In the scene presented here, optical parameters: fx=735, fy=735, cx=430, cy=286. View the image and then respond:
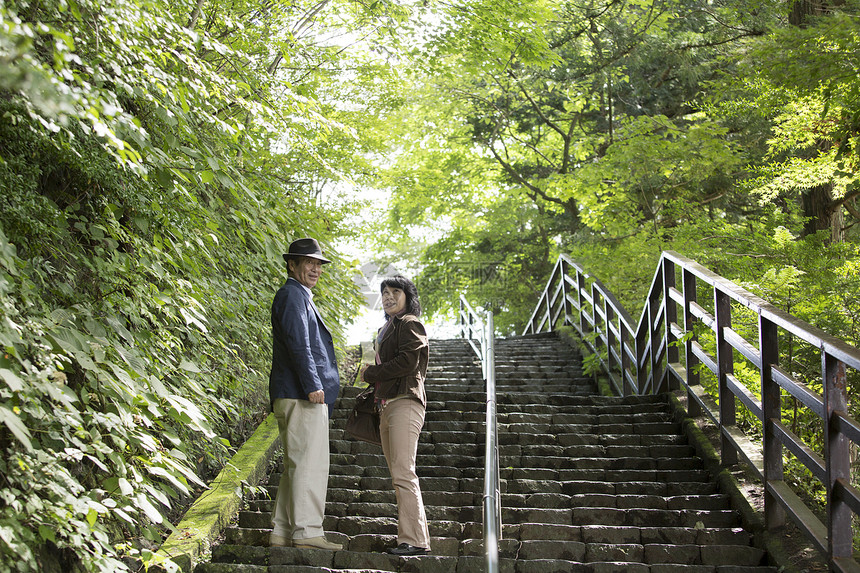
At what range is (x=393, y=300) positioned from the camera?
4.19 meters

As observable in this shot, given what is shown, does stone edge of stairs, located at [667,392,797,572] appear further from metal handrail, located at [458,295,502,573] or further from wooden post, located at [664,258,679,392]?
metal handrail, located at [458,295,502,573]

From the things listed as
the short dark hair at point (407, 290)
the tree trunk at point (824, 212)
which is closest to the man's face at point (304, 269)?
the short dark hair at point (407, 290)

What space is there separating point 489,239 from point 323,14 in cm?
1035

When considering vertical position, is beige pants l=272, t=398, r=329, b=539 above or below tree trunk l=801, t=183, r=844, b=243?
below

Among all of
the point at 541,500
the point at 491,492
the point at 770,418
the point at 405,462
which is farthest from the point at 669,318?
the point at 491,492

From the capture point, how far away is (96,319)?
3242 mm

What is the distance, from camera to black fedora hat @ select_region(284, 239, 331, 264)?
4.03m

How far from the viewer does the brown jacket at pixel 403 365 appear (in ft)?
13.0

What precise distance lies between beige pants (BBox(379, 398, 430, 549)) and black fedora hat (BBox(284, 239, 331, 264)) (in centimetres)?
92

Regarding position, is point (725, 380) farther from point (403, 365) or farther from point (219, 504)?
point (219, 504)

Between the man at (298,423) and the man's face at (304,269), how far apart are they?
13 centimetres

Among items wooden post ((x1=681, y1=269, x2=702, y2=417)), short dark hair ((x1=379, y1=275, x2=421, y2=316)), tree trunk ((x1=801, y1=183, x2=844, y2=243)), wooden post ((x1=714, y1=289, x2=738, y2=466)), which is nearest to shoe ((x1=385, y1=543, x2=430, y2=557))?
short dark hair ((x1=379, y1=275, x2=421, y2=316))

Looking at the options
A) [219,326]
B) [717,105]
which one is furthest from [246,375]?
[717,105]

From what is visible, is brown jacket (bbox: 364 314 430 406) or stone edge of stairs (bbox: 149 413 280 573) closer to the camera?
stone edge of stairs (bbox: 149 413 280 573)
